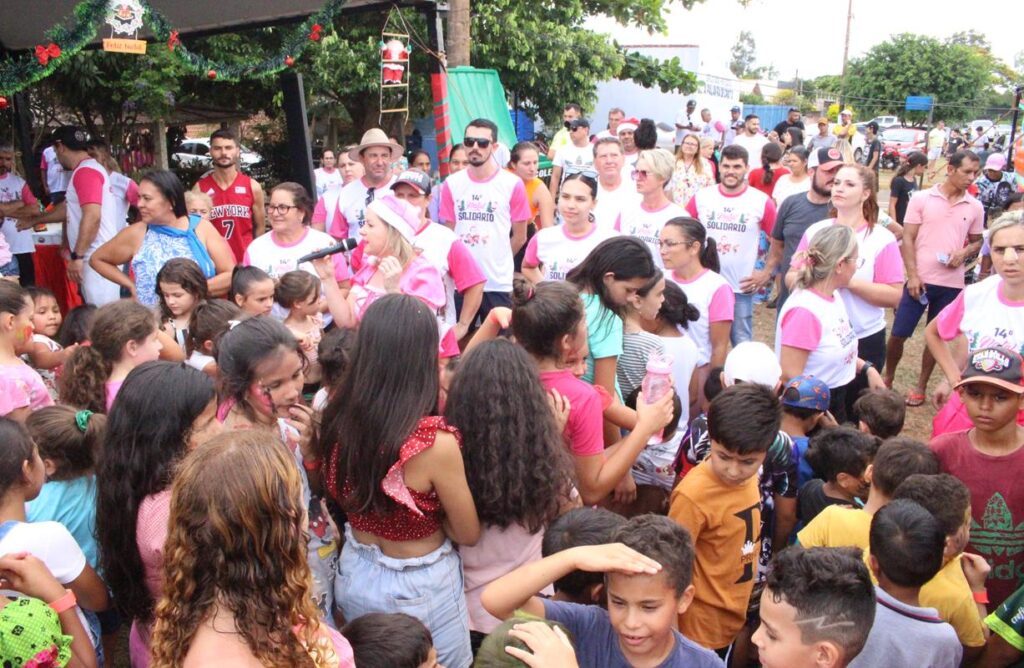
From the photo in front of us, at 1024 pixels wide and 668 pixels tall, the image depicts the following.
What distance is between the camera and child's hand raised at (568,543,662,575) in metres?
1.94

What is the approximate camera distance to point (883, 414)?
11.8ft

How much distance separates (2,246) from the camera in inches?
228

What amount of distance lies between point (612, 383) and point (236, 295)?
2.02m

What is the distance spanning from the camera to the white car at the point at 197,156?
17312mm

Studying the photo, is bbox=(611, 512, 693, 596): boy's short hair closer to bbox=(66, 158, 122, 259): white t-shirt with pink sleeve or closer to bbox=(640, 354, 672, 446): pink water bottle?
bbox=(640, 354, 672, 446): pink water bottle

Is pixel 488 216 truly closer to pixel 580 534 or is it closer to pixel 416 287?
pixel 416 287

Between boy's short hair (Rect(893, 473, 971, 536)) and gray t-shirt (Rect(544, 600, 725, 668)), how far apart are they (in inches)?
35.4

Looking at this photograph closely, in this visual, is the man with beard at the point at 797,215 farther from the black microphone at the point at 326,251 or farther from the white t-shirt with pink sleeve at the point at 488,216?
the black microphone at the point at 326,251

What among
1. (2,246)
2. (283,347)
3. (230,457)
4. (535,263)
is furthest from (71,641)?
(2,246)

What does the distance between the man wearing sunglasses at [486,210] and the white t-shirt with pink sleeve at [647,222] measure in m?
0.86

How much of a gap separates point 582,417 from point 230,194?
4.21 meters

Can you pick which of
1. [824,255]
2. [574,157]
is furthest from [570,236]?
[574,157]

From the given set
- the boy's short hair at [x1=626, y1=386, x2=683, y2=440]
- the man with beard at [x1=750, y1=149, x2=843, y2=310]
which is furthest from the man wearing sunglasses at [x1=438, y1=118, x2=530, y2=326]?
the boy's short hair at [x1=626, y1=386, x2=683, y2=440]

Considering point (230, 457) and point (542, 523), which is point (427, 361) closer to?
point (542, 523)
